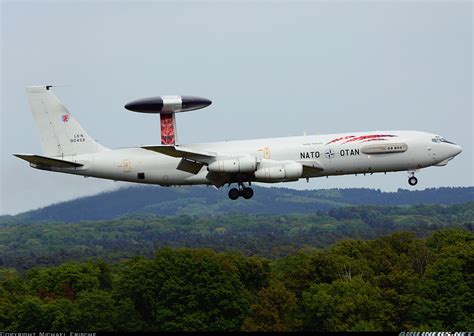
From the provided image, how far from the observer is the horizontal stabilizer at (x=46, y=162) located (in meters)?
72.2

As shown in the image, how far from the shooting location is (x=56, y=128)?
7888cm

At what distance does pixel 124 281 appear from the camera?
12738cm

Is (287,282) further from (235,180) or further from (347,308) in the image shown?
(235,180)

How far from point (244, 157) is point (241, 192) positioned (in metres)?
2.64

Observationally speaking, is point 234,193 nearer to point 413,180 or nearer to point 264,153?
point 264,153

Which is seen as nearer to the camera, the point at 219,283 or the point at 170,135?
the point at 170,135

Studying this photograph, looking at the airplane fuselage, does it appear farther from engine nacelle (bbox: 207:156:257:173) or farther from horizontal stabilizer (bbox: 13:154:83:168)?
engine nacelle (bbox: 207:156:257:173)

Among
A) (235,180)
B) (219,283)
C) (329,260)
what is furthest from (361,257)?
(235,180)

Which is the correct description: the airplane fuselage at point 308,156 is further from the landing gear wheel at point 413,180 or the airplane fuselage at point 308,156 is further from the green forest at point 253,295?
the green forest at point 253,295

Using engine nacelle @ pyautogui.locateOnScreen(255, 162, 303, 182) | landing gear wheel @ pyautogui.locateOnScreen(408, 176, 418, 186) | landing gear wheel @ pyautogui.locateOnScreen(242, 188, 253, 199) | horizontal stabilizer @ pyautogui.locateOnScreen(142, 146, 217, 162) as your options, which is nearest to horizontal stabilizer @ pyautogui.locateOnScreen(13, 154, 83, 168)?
Result: horizontal stabilizer @ pyautogui.locateOnScreen(142, 146, 217, 162)

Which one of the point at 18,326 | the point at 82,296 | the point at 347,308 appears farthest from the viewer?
the point at 82,296

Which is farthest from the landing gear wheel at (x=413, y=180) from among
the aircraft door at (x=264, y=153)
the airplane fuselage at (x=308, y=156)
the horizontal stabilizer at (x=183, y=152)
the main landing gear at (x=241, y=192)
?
the horizontal stabilizer at (x=183, y=152)

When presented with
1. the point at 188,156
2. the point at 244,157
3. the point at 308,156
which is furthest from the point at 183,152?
the point at 308,156

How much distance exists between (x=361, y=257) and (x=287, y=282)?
15105 mm
